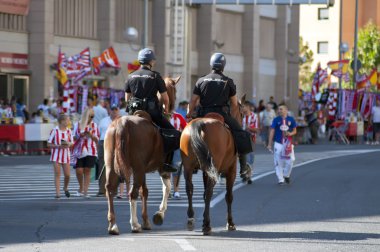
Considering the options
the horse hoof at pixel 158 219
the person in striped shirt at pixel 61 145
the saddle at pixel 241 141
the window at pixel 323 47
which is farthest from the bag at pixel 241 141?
the window at pixel 323 47

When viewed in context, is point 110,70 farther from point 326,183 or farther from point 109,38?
point 326,183

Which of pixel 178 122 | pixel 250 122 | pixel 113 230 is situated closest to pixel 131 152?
pixel 113 230

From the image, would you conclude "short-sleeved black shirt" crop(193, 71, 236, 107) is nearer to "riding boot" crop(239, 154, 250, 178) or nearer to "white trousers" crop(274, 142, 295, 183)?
"riding boot" crop(239, 154, 250, 178)

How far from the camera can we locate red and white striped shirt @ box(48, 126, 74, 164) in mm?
21094

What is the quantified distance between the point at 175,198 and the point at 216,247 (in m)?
7.79

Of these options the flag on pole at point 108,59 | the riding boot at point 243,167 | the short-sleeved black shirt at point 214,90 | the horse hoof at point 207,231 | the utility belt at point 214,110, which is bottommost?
the horse hoof at point 207,231

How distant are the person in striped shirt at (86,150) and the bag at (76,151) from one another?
0.12ft

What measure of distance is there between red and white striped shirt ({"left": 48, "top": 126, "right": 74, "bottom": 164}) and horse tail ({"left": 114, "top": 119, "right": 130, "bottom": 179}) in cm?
663

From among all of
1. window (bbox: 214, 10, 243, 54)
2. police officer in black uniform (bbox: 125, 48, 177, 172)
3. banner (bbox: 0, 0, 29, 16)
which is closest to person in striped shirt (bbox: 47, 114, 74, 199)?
police officer in black uniform (bbox: 125, 48, 177, 172)

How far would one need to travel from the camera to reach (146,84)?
15.2 m

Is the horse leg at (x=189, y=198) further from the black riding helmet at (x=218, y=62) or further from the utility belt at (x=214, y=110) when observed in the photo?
the black riding helmet at (x=218, y=62)

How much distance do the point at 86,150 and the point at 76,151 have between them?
7.4 inches

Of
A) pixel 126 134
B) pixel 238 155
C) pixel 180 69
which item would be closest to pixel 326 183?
pixel 238 155

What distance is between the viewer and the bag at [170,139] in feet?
50.0
